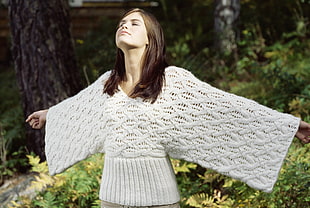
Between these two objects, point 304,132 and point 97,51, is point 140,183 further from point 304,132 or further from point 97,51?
point 97,51

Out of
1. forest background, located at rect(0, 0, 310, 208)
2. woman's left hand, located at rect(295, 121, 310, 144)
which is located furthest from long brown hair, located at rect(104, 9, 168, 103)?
forest background, located at rect(0, 0, 310, 208)

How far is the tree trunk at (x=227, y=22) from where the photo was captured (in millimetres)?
5930

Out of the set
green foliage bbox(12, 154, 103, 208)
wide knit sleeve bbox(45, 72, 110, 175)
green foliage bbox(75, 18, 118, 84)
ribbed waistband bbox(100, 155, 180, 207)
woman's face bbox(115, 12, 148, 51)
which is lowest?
green foliage bbox(12, 154, 103, 208)

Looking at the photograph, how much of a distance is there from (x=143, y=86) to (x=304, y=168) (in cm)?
137

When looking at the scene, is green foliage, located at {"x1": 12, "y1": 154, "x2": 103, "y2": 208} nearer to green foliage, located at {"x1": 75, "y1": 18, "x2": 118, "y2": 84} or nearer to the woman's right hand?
the woman's right hand

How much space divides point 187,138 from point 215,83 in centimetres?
275

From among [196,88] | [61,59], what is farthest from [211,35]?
[196,88]

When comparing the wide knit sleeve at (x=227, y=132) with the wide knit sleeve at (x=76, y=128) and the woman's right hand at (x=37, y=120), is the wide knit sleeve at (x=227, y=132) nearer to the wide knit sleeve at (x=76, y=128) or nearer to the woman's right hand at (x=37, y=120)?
the wide knit sleeve at (x=76, y=128)

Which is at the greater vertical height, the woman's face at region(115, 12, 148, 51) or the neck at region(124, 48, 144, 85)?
the woman's face at region(115, 12, 148, 51)

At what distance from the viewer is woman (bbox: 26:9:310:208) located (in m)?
2.32

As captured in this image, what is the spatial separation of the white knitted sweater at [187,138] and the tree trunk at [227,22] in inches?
145

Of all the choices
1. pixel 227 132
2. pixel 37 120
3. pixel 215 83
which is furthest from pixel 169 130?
pixel 215 83

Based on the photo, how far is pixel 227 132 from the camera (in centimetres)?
236

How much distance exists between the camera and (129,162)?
237 cm
